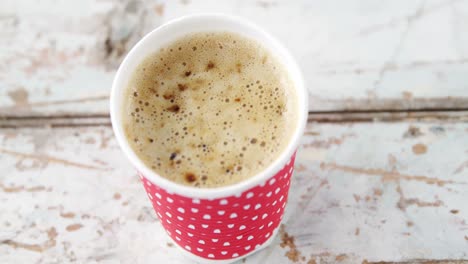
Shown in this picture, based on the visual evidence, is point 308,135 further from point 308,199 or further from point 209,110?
point 209,110

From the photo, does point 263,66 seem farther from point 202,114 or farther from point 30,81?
point 30,81

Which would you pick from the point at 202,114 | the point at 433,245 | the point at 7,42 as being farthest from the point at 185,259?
the point at 7,42

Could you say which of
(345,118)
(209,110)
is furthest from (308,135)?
(209,110)

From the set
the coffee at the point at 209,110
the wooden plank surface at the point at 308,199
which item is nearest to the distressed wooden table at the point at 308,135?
the wooden plank surface at the point at 308,199

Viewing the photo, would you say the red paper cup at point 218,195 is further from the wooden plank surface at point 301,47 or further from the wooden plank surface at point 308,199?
the wooden plank surface at point 301,47

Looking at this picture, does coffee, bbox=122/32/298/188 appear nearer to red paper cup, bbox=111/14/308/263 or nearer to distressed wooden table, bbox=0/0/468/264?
red paper cup, bbox=111/14/308/263

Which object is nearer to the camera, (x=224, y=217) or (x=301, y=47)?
(x=224, y=217)
